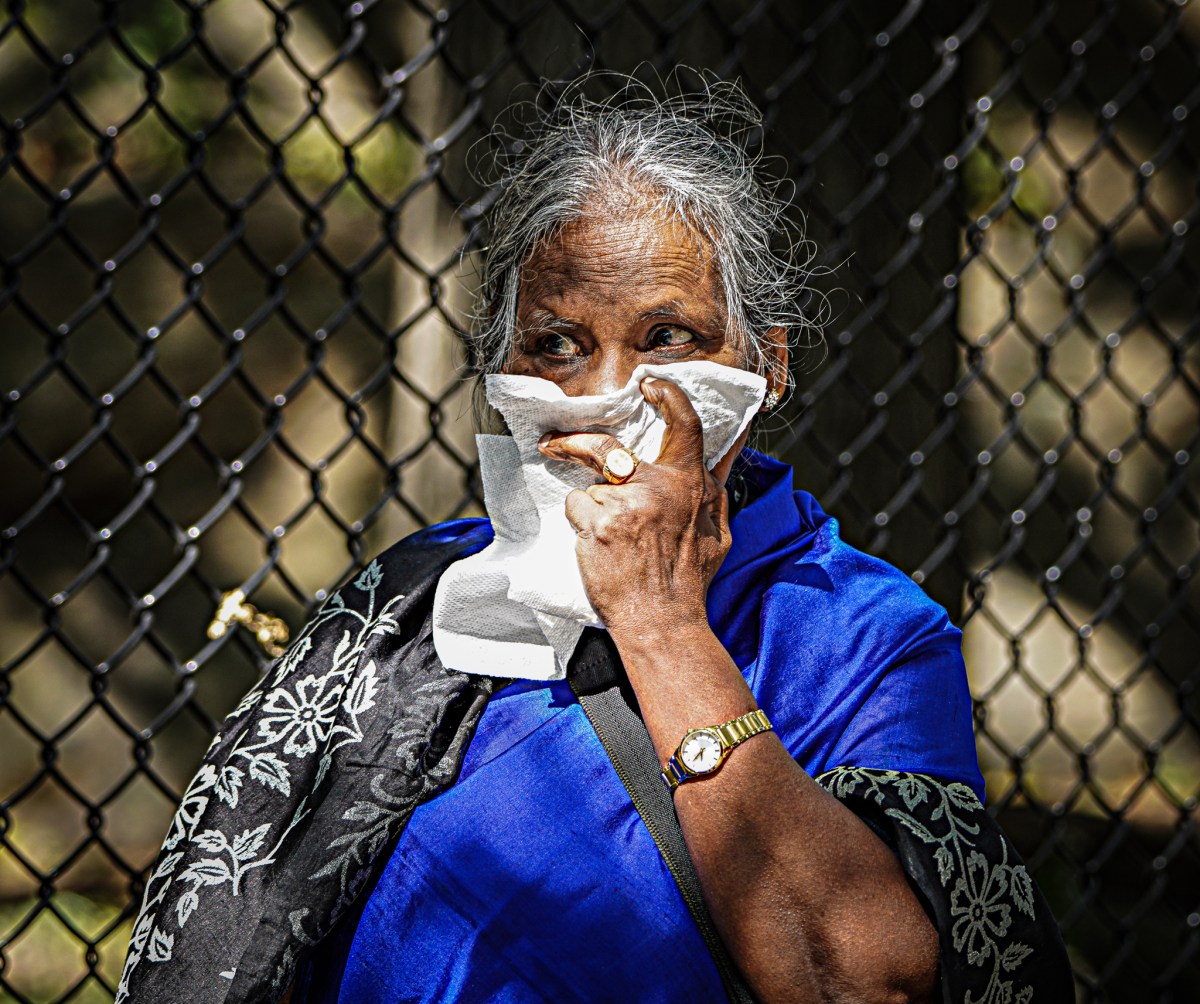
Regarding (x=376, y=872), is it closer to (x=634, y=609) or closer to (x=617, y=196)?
(x=634, y=609)

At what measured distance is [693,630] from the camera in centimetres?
127

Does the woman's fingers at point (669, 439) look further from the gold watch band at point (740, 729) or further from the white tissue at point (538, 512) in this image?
the gold watch band at point (740, 729)

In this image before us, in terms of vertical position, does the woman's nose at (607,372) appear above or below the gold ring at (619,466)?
above

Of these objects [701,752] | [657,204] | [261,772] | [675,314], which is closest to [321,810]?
[261,772]

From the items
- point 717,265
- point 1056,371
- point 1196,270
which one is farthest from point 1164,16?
point 717,265

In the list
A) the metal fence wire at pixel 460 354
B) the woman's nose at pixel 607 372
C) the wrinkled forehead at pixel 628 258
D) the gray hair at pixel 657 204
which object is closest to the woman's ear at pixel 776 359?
the gray hair at pixel 657 204

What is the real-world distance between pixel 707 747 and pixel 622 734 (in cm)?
15

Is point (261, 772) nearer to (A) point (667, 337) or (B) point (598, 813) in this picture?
(B) point (598, 813)

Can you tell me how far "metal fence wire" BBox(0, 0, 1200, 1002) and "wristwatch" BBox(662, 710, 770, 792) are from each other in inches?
46.3

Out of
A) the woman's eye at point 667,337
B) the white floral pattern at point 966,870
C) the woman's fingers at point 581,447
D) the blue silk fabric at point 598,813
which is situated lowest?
the white floral pattern at point 966,870

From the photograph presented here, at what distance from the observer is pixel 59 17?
3.18m

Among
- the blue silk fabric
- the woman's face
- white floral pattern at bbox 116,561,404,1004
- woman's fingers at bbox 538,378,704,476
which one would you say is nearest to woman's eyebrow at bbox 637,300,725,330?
the woman's face

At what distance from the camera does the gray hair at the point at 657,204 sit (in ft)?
4.94

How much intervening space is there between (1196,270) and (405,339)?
2.05 meters
